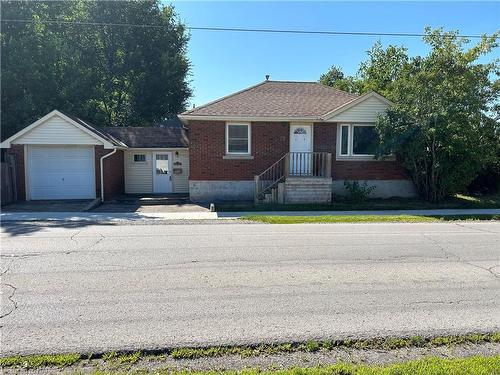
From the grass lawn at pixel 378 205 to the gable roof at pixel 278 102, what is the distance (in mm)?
4188

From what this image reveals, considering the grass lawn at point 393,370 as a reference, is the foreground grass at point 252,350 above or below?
below

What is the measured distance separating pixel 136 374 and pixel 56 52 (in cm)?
2416

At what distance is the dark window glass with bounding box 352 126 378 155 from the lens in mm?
16953

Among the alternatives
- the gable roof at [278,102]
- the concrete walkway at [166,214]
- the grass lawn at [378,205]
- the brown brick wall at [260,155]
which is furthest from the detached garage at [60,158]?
the grass lawn at [378,205]

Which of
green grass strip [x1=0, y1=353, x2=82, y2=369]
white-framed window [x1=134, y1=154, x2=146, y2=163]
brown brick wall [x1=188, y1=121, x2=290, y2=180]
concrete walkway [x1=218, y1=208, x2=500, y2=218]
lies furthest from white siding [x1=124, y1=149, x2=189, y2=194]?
green grass strip [x1=0, y1=353, x2=82, y2=369]

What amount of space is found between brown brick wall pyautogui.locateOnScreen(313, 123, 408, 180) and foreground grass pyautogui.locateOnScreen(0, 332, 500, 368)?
1351cm

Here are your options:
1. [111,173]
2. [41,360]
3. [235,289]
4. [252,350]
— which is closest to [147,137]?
[111,173]

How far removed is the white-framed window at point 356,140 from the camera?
16906 mm

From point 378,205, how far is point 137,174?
40.8 ft

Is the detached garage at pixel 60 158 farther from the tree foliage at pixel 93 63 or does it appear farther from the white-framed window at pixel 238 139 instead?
the tree foliage at pixel 93 63

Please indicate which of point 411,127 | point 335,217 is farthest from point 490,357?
point 411,127

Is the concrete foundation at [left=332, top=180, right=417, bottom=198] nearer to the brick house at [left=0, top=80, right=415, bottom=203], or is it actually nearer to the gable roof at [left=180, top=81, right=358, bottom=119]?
the brick house at [left=0, top=80, right=415, bottom=203]

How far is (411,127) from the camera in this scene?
15.3m

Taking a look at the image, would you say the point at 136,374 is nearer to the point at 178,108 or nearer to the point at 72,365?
the point at 72,365
